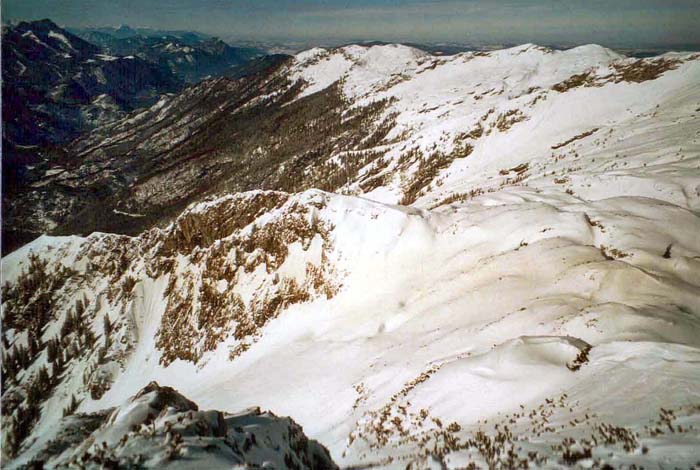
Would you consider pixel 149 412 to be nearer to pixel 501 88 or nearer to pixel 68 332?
pixel 68 332

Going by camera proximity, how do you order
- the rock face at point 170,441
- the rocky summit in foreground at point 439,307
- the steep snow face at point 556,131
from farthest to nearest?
the steep snow face at point 556,131, the rocky summit in foreground at point 439,307, the rock face at point 170,441

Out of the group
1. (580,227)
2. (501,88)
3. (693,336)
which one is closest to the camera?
(693,336)

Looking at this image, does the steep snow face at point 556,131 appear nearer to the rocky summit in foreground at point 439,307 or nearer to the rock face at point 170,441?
the rocky summit in foreground at point 439,307

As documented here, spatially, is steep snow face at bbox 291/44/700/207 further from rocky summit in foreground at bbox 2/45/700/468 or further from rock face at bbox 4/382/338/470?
rock face at bbox 4/382/338/470

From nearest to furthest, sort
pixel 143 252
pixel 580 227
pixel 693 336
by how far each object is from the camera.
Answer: pixel 693 336
pixel 580 227
pixel 143 252

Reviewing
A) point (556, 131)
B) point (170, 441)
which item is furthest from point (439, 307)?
point (556, 131)

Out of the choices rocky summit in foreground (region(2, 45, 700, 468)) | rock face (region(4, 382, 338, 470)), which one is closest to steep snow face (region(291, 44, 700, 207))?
rocky summit in foreground (region(2, 45, 700, 468))

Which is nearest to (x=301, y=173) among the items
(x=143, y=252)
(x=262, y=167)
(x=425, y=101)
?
(x=262, y=167)

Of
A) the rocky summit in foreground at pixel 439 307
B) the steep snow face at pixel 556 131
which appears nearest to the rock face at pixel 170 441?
the rocky summit in foreground at pixel 439 307
